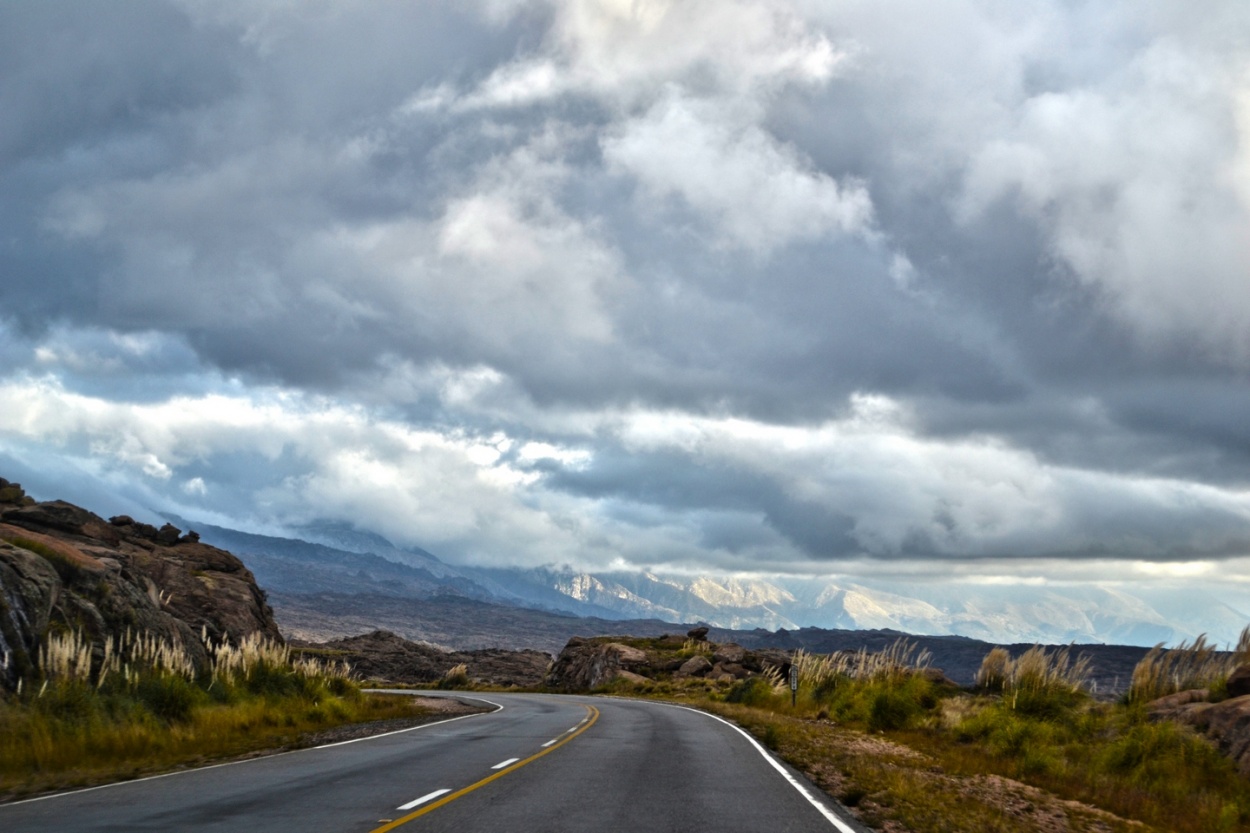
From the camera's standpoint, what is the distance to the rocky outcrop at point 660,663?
75.6 meters

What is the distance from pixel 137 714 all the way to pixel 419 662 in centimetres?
10663

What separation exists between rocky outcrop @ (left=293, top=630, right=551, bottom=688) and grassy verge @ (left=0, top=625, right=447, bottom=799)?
73.9 meters

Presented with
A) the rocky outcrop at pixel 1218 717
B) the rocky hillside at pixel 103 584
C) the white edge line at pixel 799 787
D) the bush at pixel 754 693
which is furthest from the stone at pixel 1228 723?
the bush at pixel 754 693

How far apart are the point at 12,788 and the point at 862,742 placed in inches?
719

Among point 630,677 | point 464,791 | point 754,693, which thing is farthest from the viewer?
point 630,677

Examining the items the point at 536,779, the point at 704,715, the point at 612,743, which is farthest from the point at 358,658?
the point at 536,779

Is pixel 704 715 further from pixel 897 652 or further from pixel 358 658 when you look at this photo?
pixel 358 658

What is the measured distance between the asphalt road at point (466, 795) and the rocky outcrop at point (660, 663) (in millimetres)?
46900

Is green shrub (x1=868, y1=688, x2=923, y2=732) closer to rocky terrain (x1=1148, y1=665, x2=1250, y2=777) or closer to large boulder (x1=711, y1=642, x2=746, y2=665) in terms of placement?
rocky terrain (x1=1148, y1=665, x2=1250, y2=777)

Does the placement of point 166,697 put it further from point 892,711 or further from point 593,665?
point 593,665

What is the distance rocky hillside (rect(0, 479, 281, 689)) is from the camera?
21.0m

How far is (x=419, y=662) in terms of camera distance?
123500mm

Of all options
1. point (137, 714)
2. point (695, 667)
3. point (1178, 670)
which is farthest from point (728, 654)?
point (137, 714)

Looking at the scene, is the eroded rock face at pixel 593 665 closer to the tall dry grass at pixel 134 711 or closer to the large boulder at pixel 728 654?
the large boulder at pixel 728 654
